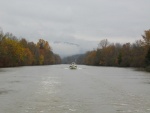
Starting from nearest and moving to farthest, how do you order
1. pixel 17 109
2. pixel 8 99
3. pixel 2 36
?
pixel 17 109
pixel 8 99
pixel 2 36

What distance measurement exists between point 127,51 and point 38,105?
128 m

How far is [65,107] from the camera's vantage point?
1803cm

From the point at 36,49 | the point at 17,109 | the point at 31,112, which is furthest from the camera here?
the point at 36,49

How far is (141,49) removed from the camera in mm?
115438

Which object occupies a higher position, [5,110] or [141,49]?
[141,49]

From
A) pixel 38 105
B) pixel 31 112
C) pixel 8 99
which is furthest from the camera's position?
pixel 8 99

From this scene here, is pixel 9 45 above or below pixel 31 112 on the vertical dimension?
above

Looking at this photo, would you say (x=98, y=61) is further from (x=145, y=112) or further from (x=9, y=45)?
(x=145, y=112)

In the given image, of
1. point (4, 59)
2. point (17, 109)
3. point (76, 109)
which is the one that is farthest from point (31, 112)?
point (4, 59)

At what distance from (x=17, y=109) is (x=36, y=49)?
515 feet

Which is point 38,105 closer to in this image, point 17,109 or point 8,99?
point 17,109

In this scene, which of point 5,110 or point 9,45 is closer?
point 5,110

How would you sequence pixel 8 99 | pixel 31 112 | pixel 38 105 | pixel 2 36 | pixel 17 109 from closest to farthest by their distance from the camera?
pixel 31 112, pixel 17 109, pixel 38 105, pixel 8 99, pixel 2 36

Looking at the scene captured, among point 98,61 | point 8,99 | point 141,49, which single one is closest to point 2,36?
point 141,49
